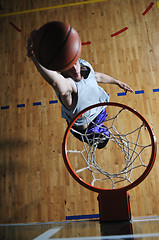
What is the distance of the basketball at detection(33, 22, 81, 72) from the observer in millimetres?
1473

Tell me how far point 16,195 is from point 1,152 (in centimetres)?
60

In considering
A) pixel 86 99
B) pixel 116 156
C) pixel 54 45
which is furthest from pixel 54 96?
pixel 54 45

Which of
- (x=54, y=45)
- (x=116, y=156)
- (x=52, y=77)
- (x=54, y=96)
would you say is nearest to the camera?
(x=54, y=45)

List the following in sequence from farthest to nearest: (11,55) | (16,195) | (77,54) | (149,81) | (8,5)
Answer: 1. (8,5)
2. (11,55)
3. (149,81)
4. (16,195)
5. (77,54)

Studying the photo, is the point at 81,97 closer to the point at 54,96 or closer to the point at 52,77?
the point at 52,77

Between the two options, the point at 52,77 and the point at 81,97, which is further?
the point at 81,97

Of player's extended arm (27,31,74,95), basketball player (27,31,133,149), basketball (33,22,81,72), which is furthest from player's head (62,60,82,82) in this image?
basketball (33,22,81,72)

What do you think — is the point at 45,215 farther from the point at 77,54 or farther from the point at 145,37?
the point at 145,37

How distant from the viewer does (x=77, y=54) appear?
1592mm

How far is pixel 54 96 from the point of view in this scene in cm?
314

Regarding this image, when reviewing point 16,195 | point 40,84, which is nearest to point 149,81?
point 40,84

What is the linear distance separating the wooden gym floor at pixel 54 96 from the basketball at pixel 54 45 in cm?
156

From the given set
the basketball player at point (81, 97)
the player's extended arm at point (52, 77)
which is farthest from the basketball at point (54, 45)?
the basketball player at point (81, 97)

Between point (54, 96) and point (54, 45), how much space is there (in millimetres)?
1671
